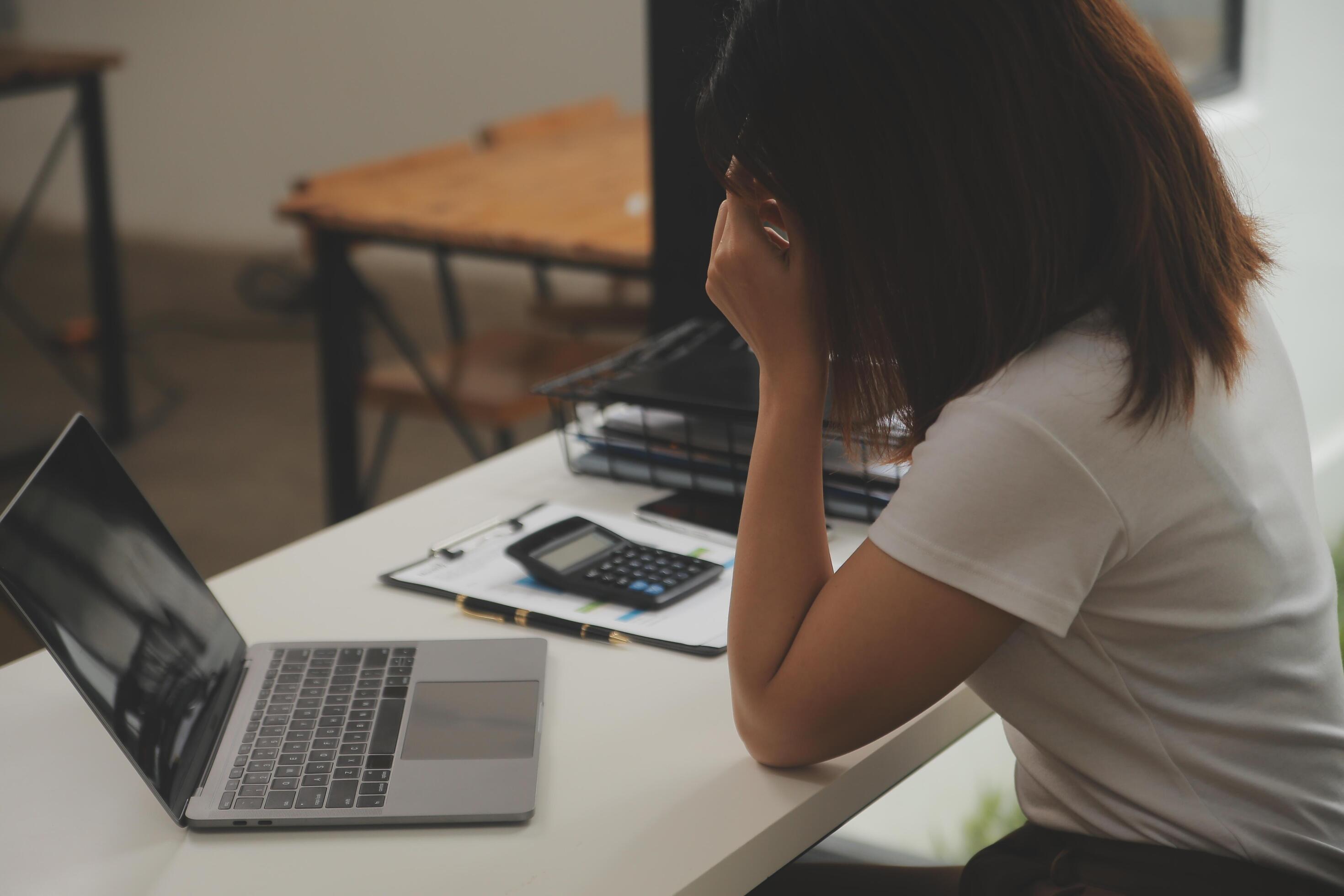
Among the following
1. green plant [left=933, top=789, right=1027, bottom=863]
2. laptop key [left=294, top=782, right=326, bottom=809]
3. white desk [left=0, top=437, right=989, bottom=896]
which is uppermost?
laptop key [left=294, top=782, right=326, bottom=809]

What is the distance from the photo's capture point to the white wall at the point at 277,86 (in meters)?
5.04

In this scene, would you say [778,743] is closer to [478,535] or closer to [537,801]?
[537,801]

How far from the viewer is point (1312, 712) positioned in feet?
2.80

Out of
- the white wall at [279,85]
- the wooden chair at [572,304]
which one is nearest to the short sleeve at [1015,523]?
the wooden chair at [572,304]

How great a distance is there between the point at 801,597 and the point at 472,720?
25 centimetres

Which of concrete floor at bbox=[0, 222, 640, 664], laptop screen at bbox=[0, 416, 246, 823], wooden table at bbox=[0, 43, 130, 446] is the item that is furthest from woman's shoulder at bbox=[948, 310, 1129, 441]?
wooden table at bbox=[0, 43, 130, 446]

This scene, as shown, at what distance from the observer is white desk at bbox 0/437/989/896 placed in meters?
0.79

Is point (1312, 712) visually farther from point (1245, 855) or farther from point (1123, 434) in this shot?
point (1123, 434)

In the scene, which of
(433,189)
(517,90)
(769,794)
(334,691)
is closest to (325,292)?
(433,189)

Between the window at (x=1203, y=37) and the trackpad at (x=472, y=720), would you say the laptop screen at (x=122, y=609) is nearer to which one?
the trackpad at (x=472, y=720)

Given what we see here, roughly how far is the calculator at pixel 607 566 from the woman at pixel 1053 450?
8.5 inches

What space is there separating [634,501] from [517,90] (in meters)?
4.11

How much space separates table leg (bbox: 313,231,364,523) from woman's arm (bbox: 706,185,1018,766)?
5.97 feet

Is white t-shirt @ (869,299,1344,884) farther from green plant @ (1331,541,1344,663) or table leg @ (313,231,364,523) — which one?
table leg @ (313,231,364,523)
